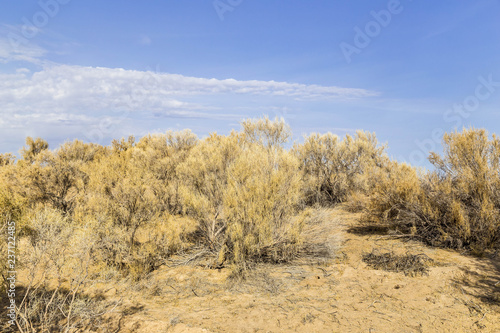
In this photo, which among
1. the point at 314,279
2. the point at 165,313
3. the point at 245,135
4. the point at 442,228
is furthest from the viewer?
the point at 245,135

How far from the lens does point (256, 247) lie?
24.2 ft

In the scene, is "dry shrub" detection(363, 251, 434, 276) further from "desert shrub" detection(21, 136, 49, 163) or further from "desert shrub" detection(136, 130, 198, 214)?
"desert shrub" detection(21, 136, 49, 163)

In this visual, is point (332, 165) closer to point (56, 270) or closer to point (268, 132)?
point (268, 132)

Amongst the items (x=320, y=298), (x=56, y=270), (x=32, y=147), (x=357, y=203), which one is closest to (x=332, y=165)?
(x=357, y=203)

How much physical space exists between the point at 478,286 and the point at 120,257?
836 centimetres

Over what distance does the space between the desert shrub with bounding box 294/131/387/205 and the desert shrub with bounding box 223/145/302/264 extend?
20.7 ft

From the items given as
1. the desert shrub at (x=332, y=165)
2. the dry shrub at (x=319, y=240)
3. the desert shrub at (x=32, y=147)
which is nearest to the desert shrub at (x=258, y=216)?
the dry shrub at (x=319, y=240)

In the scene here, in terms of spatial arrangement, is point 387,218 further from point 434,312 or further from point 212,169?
point 212,169

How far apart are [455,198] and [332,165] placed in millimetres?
6919

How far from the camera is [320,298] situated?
19.1ft

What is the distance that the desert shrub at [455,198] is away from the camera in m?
7.47

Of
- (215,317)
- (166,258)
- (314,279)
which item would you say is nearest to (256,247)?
(314,279)

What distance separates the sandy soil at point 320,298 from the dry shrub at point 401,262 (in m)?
0.15

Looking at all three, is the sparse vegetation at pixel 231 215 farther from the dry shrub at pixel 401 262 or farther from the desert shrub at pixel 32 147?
the desert shrub at pixel 32 147
